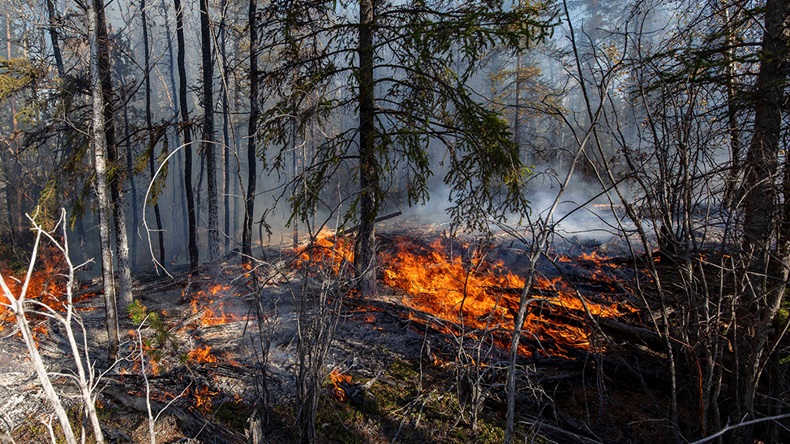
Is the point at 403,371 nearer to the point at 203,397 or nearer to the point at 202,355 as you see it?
the point at 203,397

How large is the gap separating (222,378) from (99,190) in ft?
11.2

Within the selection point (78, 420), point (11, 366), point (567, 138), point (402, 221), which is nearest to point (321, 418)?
point (78, 420)

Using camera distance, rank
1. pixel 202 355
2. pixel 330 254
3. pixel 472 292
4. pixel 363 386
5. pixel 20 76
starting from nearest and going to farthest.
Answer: pixel 363 386 < pixel 202 355 < pixel 330 254 < pixel 472 292 < pixel 20 76

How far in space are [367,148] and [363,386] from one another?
13.9 ft

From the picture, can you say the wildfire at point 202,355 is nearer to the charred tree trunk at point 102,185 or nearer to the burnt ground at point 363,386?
the burnt ground at point 363,386

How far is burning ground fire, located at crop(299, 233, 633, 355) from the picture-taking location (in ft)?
22.3

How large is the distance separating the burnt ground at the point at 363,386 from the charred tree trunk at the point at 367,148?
51.6 inches

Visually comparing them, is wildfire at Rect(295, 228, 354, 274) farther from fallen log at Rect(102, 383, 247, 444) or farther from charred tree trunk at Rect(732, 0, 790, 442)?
charred tree trunk at Rect(732, 0, 790, 442)

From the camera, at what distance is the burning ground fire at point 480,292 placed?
6785 millimetres

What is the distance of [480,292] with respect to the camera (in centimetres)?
668

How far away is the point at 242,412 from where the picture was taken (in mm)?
5000

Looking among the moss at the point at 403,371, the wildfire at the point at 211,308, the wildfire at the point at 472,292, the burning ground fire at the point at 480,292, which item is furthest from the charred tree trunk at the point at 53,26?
the wildfire at the point at 472,292

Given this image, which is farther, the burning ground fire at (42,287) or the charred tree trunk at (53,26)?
the burning ground fire at (42,287)

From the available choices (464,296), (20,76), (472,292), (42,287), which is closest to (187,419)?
(464,296)
